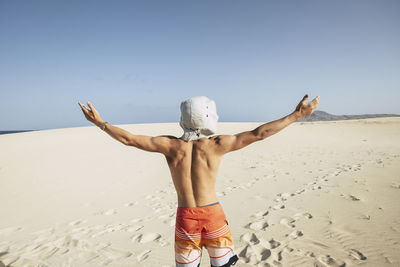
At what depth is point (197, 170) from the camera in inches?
85.7

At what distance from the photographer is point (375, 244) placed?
3922mm

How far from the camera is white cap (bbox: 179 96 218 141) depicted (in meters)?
2.10

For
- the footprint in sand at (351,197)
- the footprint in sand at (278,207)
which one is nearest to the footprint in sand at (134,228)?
the footprint in sand at (278,207)

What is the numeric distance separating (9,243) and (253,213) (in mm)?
5079

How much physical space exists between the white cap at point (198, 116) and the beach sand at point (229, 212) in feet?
8.29

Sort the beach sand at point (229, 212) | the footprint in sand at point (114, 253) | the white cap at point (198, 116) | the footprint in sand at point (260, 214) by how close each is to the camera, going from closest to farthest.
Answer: the white cap at point (198, 116) < the beach sand at point (229, 212) < the footprint in sand at point (114, 253) < the footprint in sand at point (260, 214)

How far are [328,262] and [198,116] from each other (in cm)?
316

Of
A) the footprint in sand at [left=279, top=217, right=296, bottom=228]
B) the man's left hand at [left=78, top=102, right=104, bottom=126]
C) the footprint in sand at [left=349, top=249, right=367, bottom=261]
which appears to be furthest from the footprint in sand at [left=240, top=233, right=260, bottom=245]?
the man's left hand at [left=78, top=102, right=104, bottom=126]

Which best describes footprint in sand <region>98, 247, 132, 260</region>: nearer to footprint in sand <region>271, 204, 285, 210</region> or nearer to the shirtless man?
the shirtless man

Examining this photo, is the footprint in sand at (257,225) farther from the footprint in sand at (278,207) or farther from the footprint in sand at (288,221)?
the footprint in sand at (278,207)

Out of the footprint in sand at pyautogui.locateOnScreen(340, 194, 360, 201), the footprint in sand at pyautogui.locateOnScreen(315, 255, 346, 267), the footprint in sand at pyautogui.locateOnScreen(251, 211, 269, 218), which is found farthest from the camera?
the footprint in sand at pyautogui.locateOnScreen(340, 194, 360, 201)

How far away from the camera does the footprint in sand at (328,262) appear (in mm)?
3475

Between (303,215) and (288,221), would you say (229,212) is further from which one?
(303,215)

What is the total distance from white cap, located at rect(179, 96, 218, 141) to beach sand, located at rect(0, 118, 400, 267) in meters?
2.53
